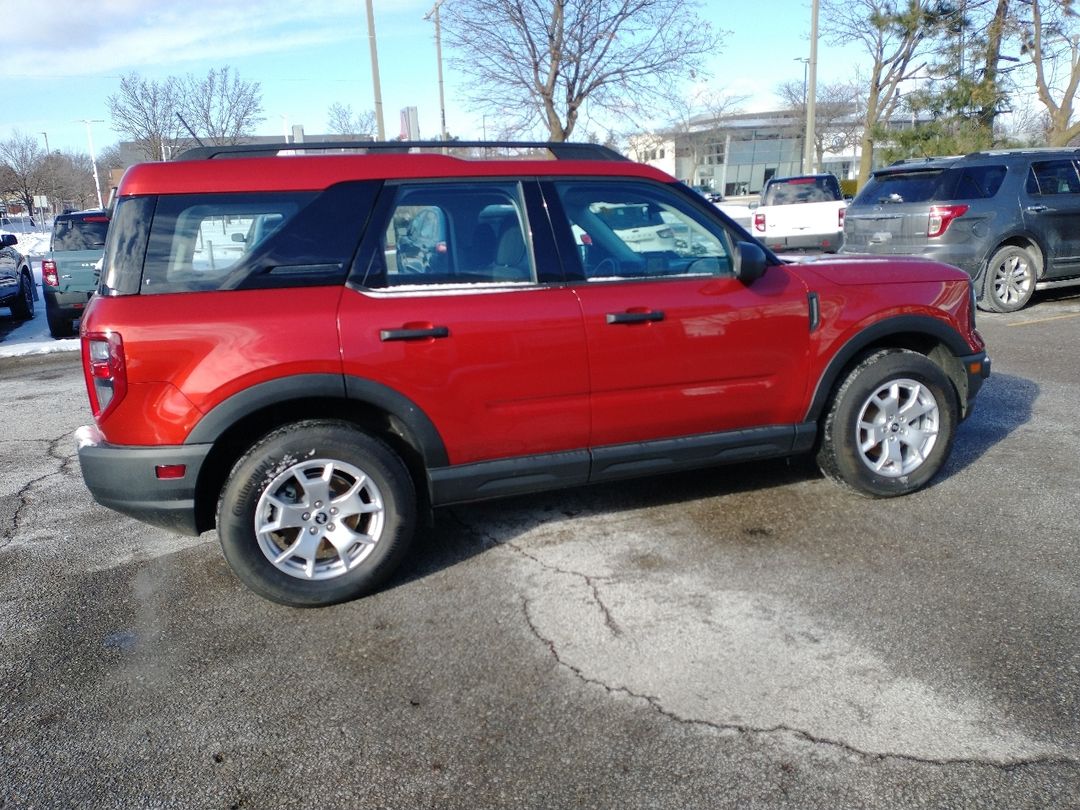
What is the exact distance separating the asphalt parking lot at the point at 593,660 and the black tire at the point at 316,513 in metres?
0.15

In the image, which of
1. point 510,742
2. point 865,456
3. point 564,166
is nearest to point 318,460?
point 510,742

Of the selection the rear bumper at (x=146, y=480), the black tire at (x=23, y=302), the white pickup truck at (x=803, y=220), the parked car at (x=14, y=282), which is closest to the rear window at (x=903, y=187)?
the white pickup truck at (x=803, y=220)

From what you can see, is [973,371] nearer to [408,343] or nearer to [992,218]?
[408,343]

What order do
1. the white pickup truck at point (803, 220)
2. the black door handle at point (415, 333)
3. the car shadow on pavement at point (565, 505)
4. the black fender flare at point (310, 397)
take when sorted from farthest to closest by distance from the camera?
the white pickup truck at point (803, 220)
the car shadow on pavement at point (565, 505)
the black door handle at point (415, 333)
the black fender flare at point (310, 397)

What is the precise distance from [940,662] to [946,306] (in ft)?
7.26

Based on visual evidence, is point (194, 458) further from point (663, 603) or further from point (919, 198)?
point (919, 198)

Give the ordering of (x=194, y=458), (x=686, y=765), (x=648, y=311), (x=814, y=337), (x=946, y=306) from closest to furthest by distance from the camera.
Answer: (x=686, y=765)
(x=194, y=458)
(x=648, y=311)
(x=814, y=337)
(x=946, y=306)

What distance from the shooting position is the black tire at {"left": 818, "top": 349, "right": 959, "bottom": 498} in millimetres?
4391

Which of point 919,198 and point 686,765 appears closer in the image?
point 686,765

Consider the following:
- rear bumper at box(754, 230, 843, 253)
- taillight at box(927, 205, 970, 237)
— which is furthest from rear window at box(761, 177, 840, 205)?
taillight at box(927, 205, 970, 237)

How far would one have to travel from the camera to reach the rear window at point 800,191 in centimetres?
1578

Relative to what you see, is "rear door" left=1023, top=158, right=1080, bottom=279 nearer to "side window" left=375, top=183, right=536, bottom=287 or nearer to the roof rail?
the roof rail

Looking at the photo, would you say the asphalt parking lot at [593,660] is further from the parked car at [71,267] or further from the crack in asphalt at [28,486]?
the parked car at [71,267]

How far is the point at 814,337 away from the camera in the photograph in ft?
14.0
